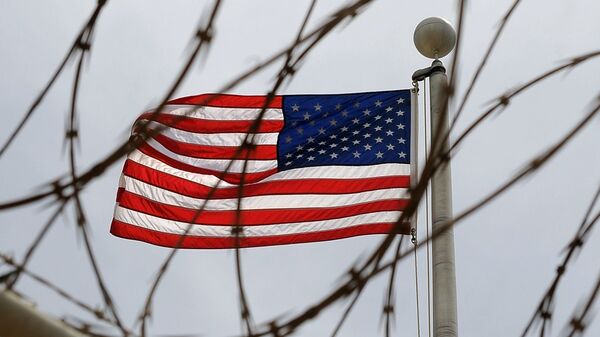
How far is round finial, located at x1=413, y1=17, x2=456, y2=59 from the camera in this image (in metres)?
9.48

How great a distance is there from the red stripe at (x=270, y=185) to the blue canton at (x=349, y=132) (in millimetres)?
210

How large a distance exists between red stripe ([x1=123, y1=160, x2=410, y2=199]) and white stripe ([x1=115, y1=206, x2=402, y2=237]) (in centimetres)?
33

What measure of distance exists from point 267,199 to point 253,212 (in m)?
0.23

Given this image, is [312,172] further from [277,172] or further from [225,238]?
[225,238]

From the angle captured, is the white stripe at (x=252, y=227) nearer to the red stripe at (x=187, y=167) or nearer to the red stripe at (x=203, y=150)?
the red stripe at (x=187, y=167)

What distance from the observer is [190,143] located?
9.88 m

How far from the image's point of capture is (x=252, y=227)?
9.45 m

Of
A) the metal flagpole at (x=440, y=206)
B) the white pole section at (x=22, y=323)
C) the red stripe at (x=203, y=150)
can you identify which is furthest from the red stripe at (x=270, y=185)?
the white pole section at (x=22, y=323)

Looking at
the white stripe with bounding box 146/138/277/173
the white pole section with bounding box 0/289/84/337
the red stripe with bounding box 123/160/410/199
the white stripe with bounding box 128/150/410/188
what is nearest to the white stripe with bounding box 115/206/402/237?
the red stripe with bounding box 123/160/410/199

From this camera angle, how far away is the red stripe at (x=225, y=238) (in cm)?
899

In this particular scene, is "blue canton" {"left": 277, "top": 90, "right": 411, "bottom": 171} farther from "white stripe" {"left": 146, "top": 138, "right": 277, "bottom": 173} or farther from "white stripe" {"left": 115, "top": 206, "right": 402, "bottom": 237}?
"white stripe" {"left": 115, "top": 206, "right": 402, "bottom": 237}

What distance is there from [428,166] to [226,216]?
6941mm

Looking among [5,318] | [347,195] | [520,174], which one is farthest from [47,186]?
[347,195]

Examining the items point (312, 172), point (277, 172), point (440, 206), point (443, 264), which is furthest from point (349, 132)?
point (443, 264)
